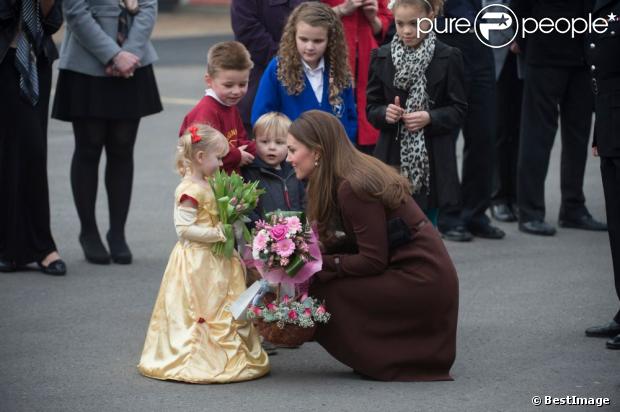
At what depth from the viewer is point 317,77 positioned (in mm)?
7141

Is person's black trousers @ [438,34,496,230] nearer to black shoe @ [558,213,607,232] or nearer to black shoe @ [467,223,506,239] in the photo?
black shoe @ [467,223,506,239]

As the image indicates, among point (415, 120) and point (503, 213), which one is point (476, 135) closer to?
point (503, 213)

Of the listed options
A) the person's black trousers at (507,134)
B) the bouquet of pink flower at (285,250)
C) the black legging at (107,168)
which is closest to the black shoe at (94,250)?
the black legging at (107,168)

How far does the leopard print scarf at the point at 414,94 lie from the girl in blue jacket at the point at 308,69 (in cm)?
55

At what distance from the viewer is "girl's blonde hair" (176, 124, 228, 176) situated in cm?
598

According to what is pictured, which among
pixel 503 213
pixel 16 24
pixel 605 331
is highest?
pixel 16 24

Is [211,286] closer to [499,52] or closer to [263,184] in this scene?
[263,184]

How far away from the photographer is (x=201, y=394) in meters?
5.56

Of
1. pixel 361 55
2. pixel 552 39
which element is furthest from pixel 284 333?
pixel 552 39

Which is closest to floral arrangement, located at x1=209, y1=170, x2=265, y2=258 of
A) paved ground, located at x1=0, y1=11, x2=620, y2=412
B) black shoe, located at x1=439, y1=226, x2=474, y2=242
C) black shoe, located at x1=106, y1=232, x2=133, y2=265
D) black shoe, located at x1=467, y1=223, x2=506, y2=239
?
paved ground, located at x1=0, y1=11, x2=620, y2=412

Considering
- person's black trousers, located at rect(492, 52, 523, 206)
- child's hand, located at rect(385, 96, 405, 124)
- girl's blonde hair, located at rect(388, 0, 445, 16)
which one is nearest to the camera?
girl's blonde hair, located at rect(388, 0, 445, 16)

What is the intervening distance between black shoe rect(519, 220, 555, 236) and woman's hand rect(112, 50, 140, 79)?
3.18 m

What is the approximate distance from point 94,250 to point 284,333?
2827mm

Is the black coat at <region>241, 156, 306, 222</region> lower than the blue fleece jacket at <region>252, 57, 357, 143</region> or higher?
lower
